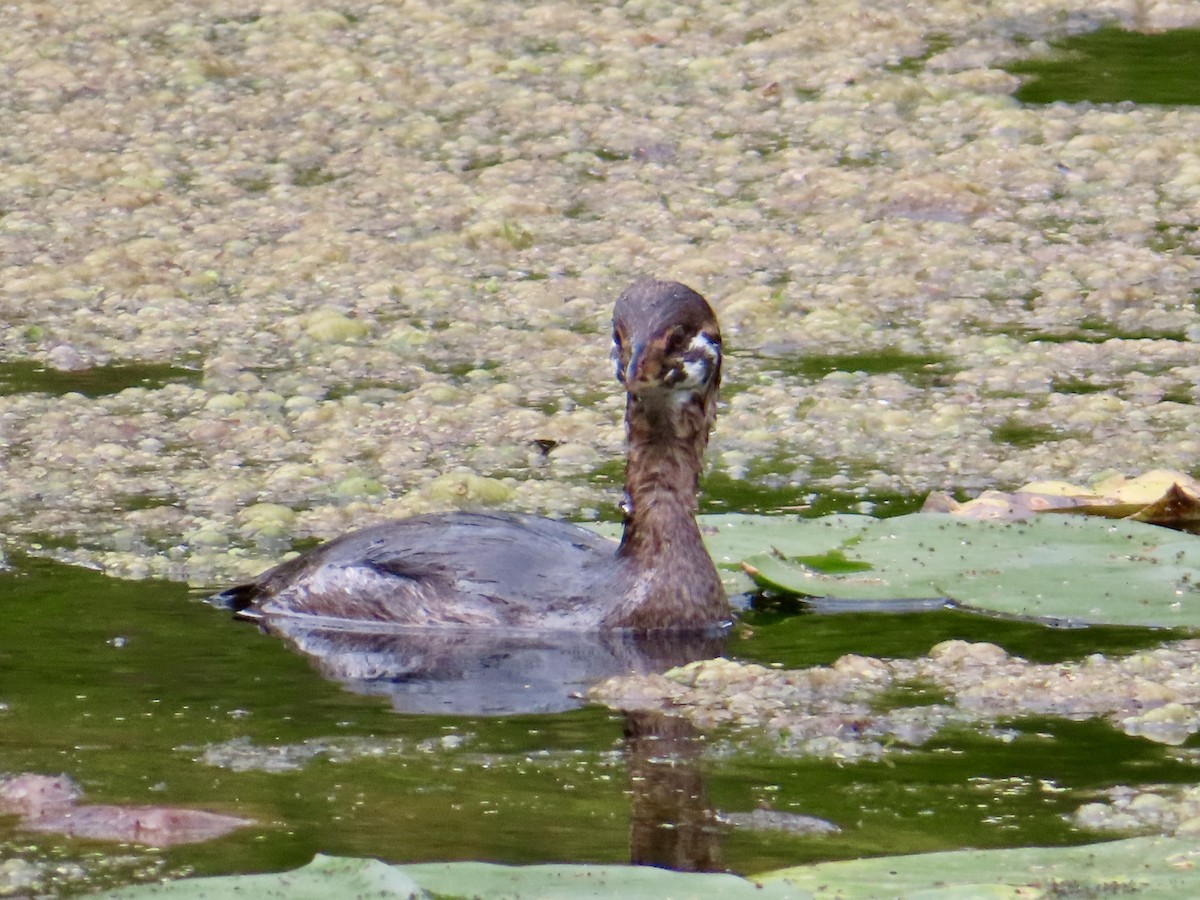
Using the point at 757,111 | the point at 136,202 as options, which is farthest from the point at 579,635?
the point at 757,111

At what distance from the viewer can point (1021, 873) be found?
11.6 feet

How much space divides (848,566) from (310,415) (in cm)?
228

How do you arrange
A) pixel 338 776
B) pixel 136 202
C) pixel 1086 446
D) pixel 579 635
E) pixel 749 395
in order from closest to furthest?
pixel 338 776 → pixel 579 635 → pixel 1086 446 → pixel 749 395 → pixel 136 202

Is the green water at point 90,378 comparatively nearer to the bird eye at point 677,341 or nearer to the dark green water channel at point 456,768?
the dark green water channel at point 456,768

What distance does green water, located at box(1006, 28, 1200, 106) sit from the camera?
1148cm

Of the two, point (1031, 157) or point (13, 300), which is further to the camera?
point (1031, 157)

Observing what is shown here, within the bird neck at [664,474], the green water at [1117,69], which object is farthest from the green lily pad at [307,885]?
the green water at [1117,69]

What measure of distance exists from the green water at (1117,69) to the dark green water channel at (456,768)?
21.1 feet

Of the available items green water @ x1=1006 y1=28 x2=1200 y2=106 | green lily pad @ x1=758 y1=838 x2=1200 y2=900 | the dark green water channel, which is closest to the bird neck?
the dark green water channel

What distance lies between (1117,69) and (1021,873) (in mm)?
9094

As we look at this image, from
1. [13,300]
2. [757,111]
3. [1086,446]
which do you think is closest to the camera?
[1086,446]

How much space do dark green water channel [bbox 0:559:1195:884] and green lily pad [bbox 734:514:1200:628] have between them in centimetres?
14

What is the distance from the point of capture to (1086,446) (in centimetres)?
712

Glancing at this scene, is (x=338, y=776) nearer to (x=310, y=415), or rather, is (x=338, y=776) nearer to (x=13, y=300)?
(x=310, y=415)
